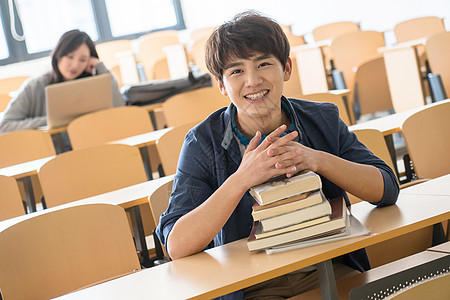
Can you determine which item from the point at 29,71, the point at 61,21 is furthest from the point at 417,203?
the point at 61,21

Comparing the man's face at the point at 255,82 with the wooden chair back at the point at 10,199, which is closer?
the man's face at the point at 255,82

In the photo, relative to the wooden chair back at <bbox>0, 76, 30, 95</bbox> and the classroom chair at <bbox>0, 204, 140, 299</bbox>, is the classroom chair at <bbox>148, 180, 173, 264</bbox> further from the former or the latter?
the wooden chair back at <bbox>0, 76, 30, 95</bbox>

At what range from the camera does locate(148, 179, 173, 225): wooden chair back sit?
2.31 meters

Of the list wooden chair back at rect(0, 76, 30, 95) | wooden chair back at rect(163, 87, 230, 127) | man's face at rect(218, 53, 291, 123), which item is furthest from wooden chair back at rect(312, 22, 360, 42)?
man's face at rect(218, 53, 291, 123)

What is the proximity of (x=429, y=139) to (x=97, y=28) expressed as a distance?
23.9 ft

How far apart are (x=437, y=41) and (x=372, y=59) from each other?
26.3 inches

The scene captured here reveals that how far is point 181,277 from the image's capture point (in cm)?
140

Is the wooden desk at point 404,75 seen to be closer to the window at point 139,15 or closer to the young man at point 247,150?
the young man at point 247,150

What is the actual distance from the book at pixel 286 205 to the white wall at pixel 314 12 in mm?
4921

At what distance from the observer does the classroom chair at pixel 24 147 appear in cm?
379

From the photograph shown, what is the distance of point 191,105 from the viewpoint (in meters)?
4.25

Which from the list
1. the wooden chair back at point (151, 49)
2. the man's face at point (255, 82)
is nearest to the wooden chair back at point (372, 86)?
the wooden chair back at point (151, 49)

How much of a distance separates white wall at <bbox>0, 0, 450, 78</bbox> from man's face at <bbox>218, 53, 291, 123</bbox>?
458cm

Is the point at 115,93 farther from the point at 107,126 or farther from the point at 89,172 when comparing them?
the point at 89,172
